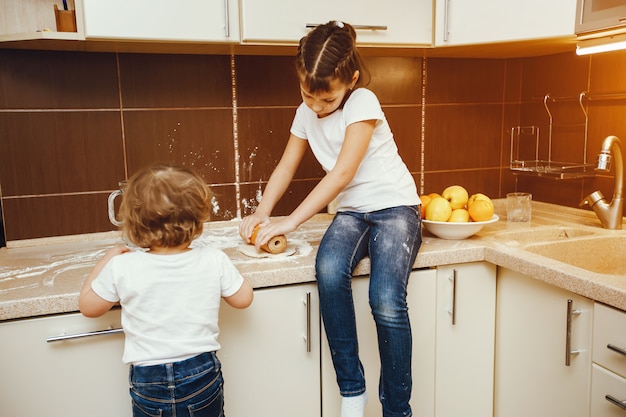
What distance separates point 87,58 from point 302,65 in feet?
2.41

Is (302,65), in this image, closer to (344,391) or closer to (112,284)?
(112,284)

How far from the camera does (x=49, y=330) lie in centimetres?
124

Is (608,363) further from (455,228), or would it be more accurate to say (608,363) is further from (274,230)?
(274,230)

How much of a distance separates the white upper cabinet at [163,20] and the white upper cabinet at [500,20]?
63 cm

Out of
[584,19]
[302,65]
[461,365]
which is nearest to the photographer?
[302,65]

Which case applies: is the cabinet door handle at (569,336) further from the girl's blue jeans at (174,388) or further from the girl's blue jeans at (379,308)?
the girl's blue jeans at (174,388)

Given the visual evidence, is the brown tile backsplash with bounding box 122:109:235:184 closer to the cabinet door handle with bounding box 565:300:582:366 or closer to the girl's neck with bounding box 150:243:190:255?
the girl's neck with bounding box 150:243:190:255

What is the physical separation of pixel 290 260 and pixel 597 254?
927mm

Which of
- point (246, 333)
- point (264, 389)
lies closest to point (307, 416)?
point (264, 389)

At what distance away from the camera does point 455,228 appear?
1.62m

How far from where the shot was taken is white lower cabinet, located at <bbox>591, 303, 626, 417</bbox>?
48.0 inches

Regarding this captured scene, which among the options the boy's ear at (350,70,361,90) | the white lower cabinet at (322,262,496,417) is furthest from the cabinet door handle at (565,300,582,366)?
the boy's ear at (350,70,361,90)

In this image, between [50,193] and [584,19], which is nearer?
[584,19]

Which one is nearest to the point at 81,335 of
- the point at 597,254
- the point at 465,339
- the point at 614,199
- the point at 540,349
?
the point at 465,339
